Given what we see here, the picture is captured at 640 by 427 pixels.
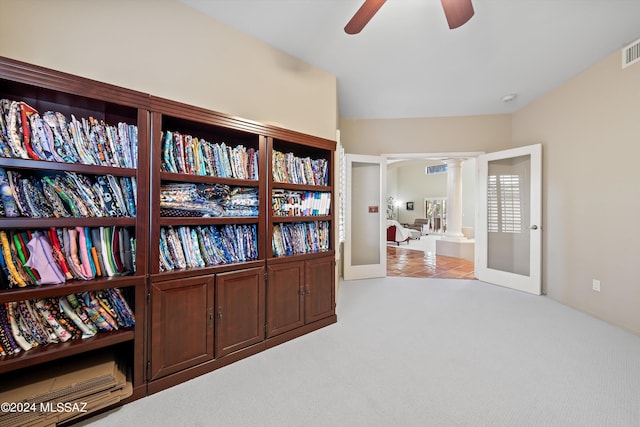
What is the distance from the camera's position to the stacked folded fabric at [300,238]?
2.38m

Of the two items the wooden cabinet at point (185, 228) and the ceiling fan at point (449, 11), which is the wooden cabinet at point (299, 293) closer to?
the wooden cabinet at point (185, 228)

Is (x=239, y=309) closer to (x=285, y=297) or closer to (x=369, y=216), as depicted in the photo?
(x=285, y=297)

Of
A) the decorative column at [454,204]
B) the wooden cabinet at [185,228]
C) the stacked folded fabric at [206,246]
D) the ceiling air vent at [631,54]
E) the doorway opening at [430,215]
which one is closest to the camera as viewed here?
the wooden cabinet at [185,228]

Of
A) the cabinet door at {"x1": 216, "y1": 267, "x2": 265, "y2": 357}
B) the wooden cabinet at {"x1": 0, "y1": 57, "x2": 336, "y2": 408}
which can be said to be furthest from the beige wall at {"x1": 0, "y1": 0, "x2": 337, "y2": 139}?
the cabinet door at {"x1": 216, "y1": 267, "x2": 265, "y2": 357}

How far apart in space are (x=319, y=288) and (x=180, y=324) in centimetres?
126

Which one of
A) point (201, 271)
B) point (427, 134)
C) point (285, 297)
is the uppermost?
point (427, 134)

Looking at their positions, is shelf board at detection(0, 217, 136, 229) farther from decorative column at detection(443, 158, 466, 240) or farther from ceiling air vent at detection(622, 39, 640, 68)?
decorative column at detection(443, 158, 466, 240)

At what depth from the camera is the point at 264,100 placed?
2.62 metres

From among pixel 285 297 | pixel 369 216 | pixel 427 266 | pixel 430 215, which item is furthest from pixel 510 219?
pixel 430 215

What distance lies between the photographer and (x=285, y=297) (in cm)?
235

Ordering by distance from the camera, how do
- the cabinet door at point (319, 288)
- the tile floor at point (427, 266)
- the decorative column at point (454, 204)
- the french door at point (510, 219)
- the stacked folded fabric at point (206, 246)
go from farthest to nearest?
1. the decorative column at point (454, 204)
2. the tile floor at point (427, 266)
3. the french door at point (510, 219)
4. the cabinet door at point (319, 288)
5. the stacked folded fabric at point (206, 246)

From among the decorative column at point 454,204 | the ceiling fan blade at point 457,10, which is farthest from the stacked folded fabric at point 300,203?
the decorative column at point 454,204

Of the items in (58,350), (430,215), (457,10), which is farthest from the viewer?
(430,215)

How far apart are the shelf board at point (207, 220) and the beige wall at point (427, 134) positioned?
3.16 metres
